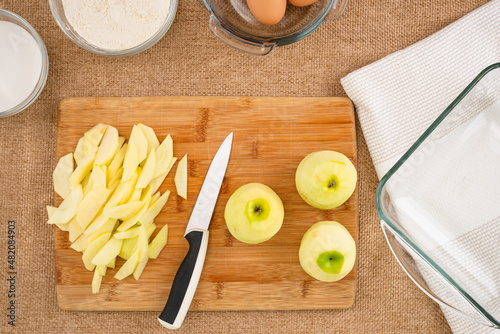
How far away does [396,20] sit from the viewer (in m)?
0.93

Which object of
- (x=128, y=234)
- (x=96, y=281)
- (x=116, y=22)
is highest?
(x=116, y=22)

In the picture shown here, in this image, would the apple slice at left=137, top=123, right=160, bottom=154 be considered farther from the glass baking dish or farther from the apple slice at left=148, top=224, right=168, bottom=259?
the glass baking dish

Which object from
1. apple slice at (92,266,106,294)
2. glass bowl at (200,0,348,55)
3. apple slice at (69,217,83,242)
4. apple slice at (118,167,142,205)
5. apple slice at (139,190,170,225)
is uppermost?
glass bowl at (200,0,348,55)

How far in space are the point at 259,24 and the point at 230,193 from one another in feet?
1.20

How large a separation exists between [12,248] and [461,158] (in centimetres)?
98

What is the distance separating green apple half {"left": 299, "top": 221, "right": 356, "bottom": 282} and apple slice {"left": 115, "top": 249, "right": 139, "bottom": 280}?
345 mm

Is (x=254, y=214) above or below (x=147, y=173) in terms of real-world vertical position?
above

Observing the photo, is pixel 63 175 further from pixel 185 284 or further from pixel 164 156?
pixel 185 284

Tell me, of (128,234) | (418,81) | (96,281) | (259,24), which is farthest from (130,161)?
(418,81)

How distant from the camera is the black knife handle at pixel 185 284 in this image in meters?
0.83

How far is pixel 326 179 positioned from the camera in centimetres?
74

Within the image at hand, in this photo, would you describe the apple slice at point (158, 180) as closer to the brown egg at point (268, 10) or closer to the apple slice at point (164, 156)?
the apple slice at point (164, 156)

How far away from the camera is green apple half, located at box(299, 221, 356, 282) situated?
0.76 meters

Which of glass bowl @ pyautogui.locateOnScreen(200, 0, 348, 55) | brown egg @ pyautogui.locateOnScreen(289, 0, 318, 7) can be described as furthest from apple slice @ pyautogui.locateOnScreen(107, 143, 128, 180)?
brown egg @ pyautogui.locateOnScreen(289, 0, 318, 7)
